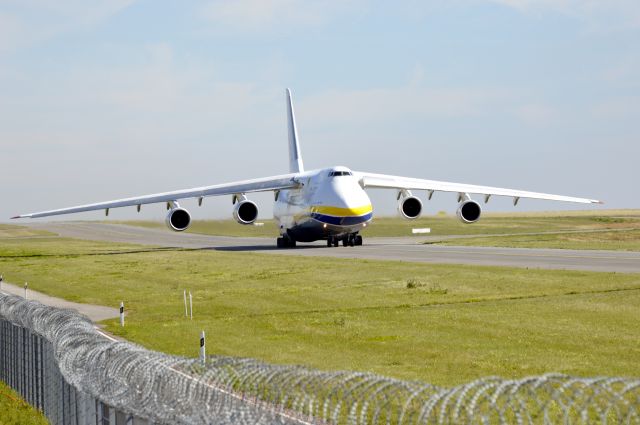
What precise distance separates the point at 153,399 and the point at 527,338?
48.1 ft

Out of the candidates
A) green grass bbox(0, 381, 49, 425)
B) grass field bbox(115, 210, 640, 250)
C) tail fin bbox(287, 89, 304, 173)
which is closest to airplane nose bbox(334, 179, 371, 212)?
grass field bbox(115, 210, 640, 250)

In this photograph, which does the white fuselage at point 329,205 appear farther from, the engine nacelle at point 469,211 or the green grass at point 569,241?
the green grass at point 569,241

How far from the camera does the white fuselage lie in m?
58.3

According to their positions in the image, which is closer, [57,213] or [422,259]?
[422,259]

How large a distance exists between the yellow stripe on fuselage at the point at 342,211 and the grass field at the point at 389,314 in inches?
273

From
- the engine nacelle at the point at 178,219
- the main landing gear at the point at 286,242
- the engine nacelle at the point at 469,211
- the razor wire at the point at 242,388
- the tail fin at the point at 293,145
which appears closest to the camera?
the razor wire at the point at 242,388

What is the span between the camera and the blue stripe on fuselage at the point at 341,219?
194 feet

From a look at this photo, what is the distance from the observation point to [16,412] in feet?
62.3

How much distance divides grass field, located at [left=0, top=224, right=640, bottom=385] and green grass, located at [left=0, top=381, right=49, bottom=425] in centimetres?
427

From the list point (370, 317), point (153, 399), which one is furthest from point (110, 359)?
point (370, 317)

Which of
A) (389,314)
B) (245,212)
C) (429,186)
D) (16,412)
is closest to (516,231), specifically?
(429,186)

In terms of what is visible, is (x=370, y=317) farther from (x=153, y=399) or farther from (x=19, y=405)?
(x=153, y=399)

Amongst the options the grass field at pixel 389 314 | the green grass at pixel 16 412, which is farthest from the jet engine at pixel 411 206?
the green grass at pixel 16 412

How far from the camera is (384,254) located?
57.7m
